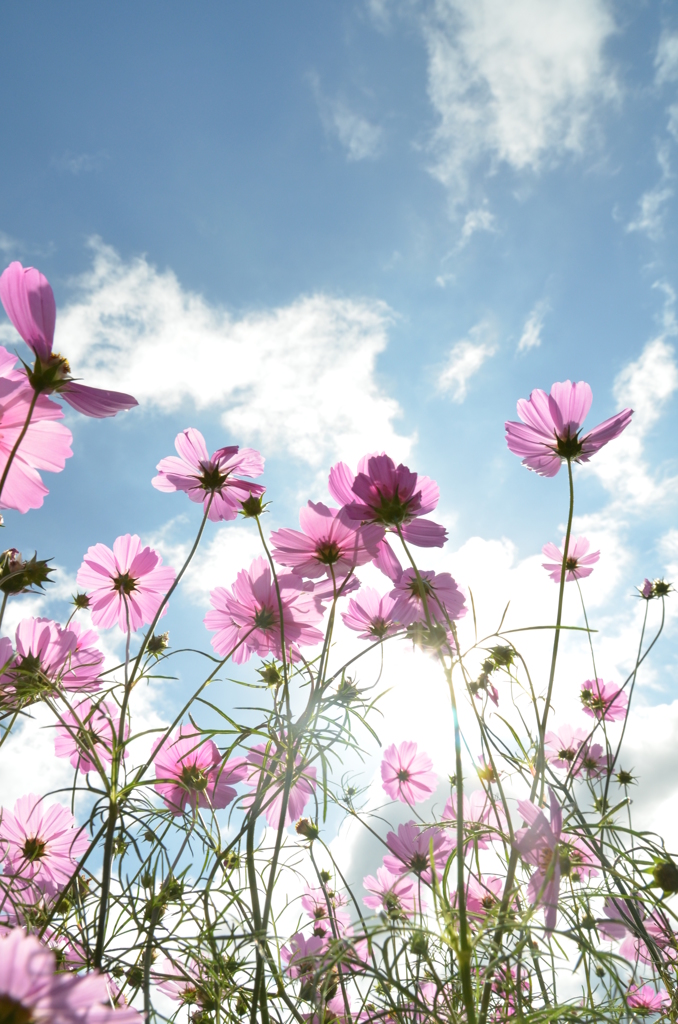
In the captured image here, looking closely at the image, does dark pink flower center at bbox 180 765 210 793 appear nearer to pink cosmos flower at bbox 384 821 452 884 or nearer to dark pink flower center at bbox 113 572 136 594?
dark pink flower center at bbox 113 572 136 594

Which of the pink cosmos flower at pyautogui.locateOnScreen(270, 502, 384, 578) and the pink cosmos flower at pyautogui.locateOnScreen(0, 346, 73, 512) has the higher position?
the pink cosmos flower at pyautogui.locateOnScreen(270, 502, 384, 578)

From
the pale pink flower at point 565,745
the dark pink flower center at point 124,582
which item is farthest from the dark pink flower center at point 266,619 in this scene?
the pale pink flower at point 565,745

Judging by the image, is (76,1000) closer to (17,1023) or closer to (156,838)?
(17,1023)

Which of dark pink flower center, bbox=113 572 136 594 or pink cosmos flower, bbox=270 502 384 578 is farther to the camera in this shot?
dark pink flower center, bbox=113 572 136 594

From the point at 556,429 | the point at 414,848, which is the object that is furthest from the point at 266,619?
the point at 414,848

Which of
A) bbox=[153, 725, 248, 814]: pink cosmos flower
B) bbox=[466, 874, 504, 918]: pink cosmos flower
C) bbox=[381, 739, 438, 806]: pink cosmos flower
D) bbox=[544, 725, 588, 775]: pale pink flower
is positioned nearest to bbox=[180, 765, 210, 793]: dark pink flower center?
bbox=[153, 725, 248, 814]: pink cosmos flower

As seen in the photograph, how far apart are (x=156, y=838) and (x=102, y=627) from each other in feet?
1.25

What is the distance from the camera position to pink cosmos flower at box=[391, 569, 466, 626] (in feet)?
2.46

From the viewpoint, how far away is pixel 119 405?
0.54m

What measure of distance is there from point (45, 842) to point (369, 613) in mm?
581

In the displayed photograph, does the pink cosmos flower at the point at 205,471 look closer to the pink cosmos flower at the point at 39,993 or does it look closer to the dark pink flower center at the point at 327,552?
the dark pink flower center at the point at 327,552

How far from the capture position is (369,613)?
0.95 metres

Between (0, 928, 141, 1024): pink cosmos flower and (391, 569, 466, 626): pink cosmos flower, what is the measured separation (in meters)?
0.52

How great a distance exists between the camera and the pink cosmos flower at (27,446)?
49 centimetres
